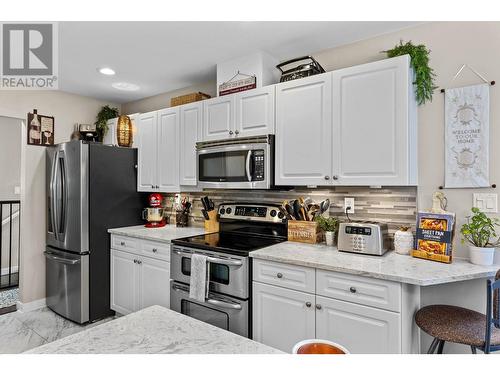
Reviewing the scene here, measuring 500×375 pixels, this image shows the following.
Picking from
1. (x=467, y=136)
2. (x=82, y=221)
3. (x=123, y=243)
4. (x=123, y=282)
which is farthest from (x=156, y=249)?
(x=467, y=136)

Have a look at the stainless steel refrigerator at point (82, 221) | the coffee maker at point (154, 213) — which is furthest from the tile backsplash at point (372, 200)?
the stainless steel refrigerator at point (82, 221)

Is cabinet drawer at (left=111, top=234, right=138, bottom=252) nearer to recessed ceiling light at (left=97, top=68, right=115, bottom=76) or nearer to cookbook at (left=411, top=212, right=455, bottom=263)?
recessed ceiling light at (left=97, top=68, right=115, bottom=76)

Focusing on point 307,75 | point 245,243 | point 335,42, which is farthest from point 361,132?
point 245,243

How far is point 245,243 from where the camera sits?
250cm

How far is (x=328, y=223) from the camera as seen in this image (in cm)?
239

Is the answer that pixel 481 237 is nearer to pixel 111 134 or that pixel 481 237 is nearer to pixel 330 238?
pixel 330 238

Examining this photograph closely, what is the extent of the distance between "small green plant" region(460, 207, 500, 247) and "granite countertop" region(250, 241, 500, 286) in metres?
0.14

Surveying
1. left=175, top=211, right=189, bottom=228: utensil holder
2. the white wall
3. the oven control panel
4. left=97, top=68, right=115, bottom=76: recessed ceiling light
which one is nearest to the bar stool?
the oven control panel

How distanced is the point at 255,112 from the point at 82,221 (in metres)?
1.97

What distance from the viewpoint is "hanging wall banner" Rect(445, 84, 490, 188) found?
1.92 metres

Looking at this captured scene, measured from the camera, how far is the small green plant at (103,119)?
3861 mm

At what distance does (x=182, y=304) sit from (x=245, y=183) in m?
1.12

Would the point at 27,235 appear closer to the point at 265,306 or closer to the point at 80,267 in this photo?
the point at 80,267
